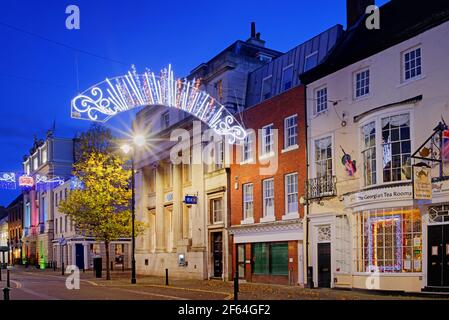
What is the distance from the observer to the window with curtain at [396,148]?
21688mm

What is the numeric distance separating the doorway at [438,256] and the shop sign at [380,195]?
1.54m

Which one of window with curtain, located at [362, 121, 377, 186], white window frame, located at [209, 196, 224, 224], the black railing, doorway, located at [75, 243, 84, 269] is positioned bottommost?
doorway, located at [75, 243, 84, 269]

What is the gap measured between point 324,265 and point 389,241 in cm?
423

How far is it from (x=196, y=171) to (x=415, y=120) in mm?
18387

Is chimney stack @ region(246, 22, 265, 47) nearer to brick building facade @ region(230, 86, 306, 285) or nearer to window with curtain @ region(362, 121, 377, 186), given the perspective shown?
brick building facade @ region(230, 86, 306, 285)

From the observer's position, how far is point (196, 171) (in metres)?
37.2

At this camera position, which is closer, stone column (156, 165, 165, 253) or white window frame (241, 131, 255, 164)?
white window frame (241, 131, 255, 164)

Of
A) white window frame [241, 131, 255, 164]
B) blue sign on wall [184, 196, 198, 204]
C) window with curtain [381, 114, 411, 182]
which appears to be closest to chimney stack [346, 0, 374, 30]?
white window frame [241, 131, 255, 164]

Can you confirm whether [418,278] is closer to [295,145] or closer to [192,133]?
[295,145]

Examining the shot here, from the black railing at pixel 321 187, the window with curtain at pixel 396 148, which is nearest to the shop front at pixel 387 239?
the window with curtain at pixel 396 148

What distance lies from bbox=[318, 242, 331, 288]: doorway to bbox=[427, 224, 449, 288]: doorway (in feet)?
18.2

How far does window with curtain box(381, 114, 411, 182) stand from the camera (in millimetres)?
21688

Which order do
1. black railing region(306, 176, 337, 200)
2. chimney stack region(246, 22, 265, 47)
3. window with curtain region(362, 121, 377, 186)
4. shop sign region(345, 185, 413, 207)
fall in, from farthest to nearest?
chimney stack region(246, 22, 265, 47), black railing region(306, 176, 337, 200), window with curtain region(362, 121, 377, 186), shop sign region(345, 185, 413, 207)
